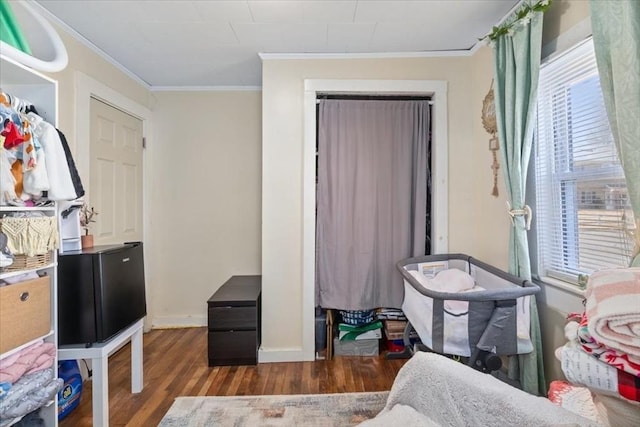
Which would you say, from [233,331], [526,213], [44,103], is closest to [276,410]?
[233,331]

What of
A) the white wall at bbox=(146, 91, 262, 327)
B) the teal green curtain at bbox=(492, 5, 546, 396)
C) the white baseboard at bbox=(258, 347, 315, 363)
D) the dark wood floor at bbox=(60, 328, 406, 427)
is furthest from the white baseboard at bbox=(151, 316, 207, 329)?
the teal green curtain at bbox=(492, 5, 546, 396)

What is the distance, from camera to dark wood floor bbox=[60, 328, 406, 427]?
6.11 ft

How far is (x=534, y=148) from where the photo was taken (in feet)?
5.80

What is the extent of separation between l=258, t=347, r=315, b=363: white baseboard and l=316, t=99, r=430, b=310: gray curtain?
0.41 meters

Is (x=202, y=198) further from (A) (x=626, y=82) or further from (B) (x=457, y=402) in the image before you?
(A) (x=626, y=82)

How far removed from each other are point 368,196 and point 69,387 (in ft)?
7.52

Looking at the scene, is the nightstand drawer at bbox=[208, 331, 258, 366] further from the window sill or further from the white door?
the window sill

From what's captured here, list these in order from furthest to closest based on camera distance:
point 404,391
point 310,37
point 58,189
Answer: point 310,37, point 58,189, point 404,391

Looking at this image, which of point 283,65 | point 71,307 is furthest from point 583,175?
point 71,307

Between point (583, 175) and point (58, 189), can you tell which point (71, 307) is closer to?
point (58, 189)

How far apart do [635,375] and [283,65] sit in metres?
2.52

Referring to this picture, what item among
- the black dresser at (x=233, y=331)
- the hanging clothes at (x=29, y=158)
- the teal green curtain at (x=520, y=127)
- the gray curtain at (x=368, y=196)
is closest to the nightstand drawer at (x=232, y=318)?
the black dresser at (x=233, y=331)

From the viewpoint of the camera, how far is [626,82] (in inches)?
41.3

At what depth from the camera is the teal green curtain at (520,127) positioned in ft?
5.27
